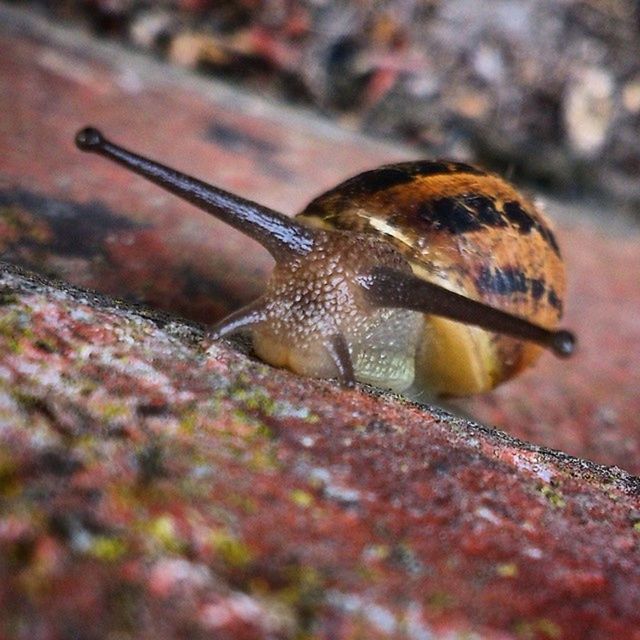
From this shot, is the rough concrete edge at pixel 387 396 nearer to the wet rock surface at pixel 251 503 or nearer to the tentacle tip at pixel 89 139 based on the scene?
the wet rock surface at pixel 251 503

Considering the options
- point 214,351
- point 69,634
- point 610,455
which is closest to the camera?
point 69,634

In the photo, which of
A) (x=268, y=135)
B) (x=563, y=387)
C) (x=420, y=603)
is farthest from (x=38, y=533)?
(x=268, y=135)

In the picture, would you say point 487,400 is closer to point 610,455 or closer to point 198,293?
point 610,455

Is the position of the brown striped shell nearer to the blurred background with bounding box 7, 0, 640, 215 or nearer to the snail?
the snail

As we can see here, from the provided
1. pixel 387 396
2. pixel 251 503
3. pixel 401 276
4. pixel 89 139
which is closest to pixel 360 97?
pixel 401 276

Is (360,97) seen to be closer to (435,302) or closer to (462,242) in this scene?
(462,242)

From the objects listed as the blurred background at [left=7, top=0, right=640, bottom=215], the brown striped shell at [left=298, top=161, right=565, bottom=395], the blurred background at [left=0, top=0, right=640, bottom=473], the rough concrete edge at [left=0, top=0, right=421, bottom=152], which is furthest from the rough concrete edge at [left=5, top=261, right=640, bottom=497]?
the blurred background at [left=7, top=0, right=640, bottom=215]
